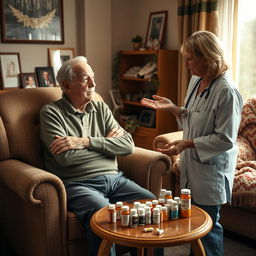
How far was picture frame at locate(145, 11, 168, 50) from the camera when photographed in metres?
4.00

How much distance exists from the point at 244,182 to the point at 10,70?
230cm

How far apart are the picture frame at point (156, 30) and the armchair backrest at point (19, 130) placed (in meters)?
1.93

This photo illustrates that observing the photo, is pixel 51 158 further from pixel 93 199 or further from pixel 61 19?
pixel 61 19

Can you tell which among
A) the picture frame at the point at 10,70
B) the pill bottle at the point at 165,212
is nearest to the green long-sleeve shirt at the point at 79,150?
the pill bottle at the point at 165,212

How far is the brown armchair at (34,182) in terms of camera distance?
196 centimetres

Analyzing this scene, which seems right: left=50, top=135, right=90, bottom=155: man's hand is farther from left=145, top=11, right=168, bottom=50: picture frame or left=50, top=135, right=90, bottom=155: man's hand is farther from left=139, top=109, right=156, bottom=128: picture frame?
left=145, top=11, right=168, bottom=50: picture frame

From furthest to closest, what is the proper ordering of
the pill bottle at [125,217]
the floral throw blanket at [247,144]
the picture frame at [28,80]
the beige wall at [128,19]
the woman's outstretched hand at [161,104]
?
the beige wall at [128,19] → the picture frame at [28,80] → the floral throw blanket at [247,144] → the woman's outstretched hand at [161,104] → the pill bottle at [125,217]

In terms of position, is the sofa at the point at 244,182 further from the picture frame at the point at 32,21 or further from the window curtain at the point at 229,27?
the picture frame at the point at 32,21

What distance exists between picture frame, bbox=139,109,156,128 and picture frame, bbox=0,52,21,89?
51.3 inches

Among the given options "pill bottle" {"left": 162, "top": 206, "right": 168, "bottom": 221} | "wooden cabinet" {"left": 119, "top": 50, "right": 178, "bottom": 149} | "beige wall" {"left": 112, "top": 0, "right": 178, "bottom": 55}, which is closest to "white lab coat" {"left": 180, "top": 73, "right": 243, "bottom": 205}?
"pill bottle" {"left": 162, "top": 206, "right": 168, "bottom": 221}

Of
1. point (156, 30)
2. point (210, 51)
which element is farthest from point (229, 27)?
point (210, 51)

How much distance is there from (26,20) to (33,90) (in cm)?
145

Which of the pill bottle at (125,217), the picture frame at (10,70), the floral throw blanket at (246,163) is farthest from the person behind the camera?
the picture frame at (10,70)

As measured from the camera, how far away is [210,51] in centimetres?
190
